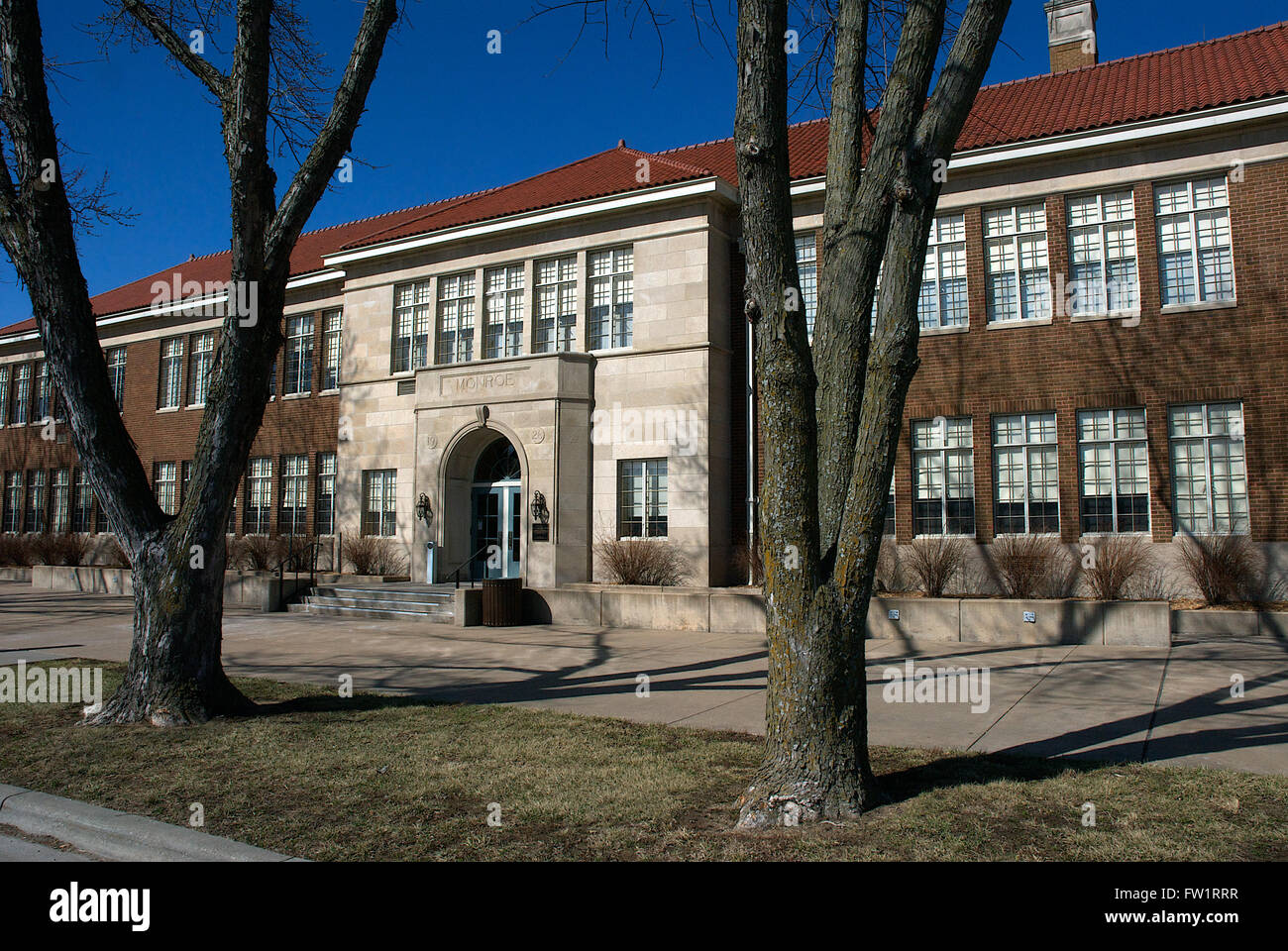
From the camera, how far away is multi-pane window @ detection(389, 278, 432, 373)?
2411 cm

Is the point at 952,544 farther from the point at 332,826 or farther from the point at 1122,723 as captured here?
the point at 332,826

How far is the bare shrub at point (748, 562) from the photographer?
1853cm

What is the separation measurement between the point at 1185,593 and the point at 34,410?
124ft

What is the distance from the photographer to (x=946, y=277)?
18.9m

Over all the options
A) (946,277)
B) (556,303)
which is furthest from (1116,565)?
(556,303)

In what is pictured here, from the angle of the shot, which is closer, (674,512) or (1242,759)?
(1242,759)

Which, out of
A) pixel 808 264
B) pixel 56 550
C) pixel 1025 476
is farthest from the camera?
pixel 56 550

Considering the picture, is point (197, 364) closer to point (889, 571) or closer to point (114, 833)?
point (889, 571)

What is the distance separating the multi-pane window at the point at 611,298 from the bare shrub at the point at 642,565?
16.4ft

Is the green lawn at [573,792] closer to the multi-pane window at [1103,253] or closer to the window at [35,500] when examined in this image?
the multi-pane window at [1103,253]

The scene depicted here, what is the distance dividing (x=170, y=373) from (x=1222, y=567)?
30295 mm

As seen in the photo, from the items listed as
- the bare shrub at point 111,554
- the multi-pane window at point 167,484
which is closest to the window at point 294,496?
the multi-pane window at point 167,484

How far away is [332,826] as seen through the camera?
539 centimetres
